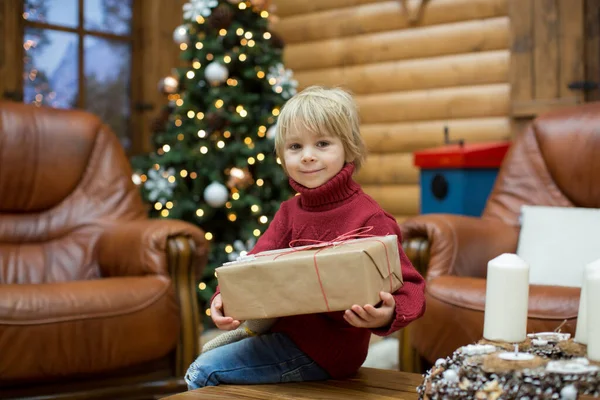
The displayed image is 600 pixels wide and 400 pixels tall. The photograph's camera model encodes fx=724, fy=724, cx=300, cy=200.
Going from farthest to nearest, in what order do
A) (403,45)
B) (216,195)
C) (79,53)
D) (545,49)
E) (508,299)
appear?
(79,53)
(403,45)
(545,49)
(216,195)
(508,299)

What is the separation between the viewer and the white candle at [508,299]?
1193mm

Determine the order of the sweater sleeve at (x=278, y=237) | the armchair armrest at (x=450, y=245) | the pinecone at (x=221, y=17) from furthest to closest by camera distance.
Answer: the pinecone at (x=221, y=17), the armchair armrest at (x=450, y=245), the sweater sleeve at (x=278, y=237)

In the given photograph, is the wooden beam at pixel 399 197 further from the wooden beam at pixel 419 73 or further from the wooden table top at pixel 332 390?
the wooden table top at pixel 332 390

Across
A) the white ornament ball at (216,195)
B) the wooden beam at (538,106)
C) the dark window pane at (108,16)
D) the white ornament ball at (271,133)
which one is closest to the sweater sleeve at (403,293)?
the white ornament ball at (216,195)

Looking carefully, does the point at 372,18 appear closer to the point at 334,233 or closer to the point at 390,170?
the point at 390,170

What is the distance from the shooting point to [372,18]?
4.71m

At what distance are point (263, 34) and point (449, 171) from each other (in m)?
1.33

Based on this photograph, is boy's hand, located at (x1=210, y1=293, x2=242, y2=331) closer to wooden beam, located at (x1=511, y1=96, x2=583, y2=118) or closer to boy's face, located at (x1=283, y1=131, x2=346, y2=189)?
boy's face, located at (x1=283, y1=131, x2=346, y2=189)

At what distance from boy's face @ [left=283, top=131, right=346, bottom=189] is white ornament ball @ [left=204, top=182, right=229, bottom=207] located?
2.35 m

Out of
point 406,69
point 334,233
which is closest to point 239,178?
point 406,69

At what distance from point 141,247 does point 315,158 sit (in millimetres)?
1181

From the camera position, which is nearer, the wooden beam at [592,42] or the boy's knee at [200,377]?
the boy's knee at [200,377]

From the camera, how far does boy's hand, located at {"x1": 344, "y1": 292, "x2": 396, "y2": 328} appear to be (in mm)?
1211

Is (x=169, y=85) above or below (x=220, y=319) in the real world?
above
